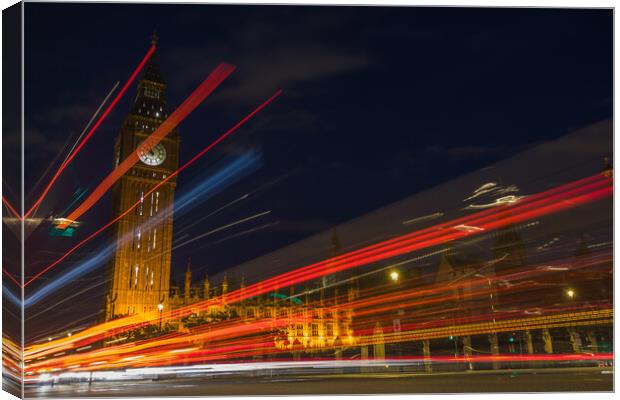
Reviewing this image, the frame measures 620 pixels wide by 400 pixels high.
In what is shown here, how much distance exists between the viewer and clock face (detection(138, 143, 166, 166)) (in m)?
67.1

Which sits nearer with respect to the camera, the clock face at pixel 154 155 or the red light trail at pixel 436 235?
the red light trail at pixel 436 235

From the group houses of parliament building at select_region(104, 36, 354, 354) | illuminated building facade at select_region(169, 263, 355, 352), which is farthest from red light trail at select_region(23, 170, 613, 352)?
houses of parliament building at select_region(104, 36, 354, 354)

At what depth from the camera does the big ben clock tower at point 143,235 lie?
2549 inches

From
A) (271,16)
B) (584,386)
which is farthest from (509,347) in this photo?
(271,16)

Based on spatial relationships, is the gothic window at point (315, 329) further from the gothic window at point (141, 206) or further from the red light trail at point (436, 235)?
the gothic window at point (141, 206)

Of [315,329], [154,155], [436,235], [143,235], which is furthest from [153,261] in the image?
[436,235]

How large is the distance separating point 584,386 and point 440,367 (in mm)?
10197

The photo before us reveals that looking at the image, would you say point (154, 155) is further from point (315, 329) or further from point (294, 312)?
point (315, 329)

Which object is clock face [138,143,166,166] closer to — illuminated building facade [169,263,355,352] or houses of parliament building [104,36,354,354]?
houses of parliament building [104,36,354,354]

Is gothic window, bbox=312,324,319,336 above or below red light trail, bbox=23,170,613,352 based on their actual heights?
below

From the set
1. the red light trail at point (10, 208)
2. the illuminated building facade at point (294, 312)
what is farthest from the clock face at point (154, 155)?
the red light trail at point (10, 208)

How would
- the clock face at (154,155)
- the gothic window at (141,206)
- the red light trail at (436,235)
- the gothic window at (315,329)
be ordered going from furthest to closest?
the gothic window at (315,329), the clock face at (154,155), the gothic window at (141,206), the red light trail at (436,235)

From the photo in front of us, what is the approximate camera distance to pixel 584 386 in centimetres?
1305

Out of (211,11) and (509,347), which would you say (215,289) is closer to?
(509,347)
